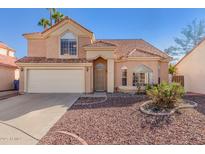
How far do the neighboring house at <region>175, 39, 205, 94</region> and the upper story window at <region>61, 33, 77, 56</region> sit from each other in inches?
493

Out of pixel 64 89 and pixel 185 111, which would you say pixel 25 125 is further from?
pixel 64 89

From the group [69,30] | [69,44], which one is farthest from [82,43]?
[69,30]

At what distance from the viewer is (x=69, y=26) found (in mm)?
16688

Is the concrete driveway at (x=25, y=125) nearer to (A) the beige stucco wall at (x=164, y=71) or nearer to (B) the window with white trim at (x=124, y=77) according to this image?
(B) the window with white trim at (x=124, y=77)

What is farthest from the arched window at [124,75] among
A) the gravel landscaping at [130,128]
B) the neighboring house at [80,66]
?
the gravel landscaping at [130,128]

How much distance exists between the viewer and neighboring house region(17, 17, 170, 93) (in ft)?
51.5

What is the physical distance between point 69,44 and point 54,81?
4.40 metres

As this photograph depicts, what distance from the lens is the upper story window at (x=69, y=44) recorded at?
16.8 metres

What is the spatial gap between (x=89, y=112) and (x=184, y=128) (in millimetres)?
4464

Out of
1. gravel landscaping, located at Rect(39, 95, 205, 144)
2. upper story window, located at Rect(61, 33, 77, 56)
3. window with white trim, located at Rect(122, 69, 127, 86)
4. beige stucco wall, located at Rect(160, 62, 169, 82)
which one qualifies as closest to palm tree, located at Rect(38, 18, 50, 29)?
upper story window, located at Rect(61, 33, 77, 56)

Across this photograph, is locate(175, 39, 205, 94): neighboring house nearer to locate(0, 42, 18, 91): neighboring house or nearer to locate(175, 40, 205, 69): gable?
locate(175, 40, 205, 69): gable

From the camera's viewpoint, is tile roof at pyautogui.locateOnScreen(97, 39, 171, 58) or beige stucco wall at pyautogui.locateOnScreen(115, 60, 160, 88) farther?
tile roof at pyautogui.locateOnScreen(97, 39, 171, 58)

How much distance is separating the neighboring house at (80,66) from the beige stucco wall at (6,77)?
4.61 metres

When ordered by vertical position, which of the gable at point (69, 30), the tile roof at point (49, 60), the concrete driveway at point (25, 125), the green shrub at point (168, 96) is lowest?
the concrete driveway at point (25, 125)
